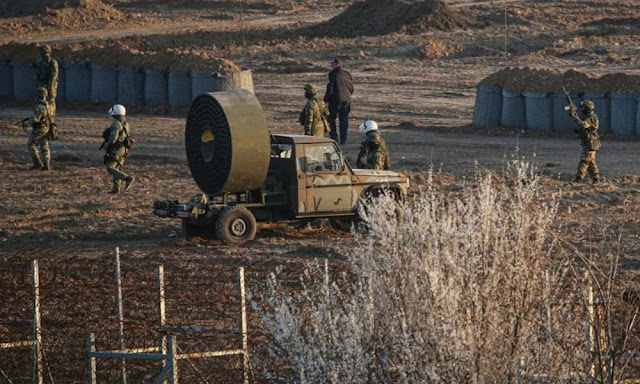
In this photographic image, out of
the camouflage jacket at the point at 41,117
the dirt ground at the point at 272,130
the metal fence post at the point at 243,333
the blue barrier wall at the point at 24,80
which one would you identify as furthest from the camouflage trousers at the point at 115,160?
the blue barrier wall at the point at 24,80

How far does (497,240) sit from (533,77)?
850 inches

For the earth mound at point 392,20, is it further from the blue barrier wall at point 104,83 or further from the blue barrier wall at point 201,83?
the blue barrier wall at point 201,83

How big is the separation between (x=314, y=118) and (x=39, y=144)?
17.3ft

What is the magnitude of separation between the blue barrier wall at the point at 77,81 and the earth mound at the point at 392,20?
16432 millimetres

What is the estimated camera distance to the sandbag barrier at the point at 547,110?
1160 inches

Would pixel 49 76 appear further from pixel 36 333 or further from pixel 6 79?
pixel 36 333

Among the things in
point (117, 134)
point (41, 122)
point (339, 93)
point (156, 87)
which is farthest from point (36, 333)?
point (156, 87)

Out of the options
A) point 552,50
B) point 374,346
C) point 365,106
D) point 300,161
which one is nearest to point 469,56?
point 552,50

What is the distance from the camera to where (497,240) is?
10000 millimetres

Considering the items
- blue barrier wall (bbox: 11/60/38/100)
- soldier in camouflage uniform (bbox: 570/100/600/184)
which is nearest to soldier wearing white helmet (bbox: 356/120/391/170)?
soldier in camouflage uniform (bbox: 570/100/600/184)

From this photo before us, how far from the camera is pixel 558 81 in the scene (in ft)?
101

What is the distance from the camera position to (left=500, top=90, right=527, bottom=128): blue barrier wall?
3067cm

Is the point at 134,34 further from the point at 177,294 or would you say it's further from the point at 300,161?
the point at 177,294

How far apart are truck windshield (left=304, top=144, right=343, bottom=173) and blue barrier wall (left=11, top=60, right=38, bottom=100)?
735 inches
